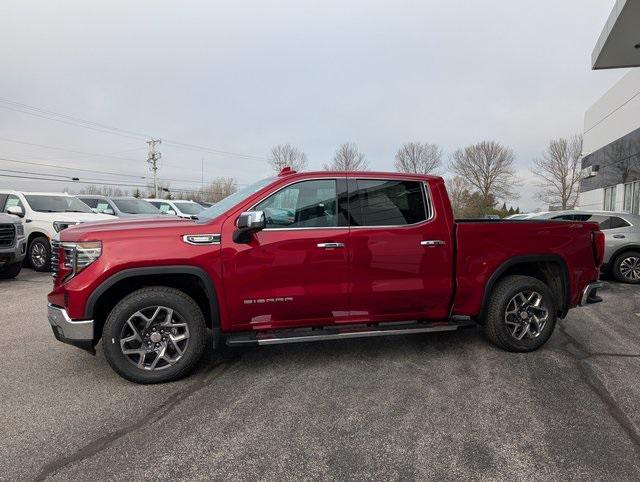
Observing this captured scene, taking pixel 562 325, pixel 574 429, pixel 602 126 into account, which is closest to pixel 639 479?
pixel 574 429

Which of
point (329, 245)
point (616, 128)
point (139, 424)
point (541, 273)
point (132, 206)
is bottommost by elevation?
point (139, 424)

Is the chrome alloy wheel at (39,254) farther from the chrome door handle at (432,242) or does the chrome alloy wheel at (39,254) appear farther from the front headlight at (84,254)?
the chrome door handle at (432,242)

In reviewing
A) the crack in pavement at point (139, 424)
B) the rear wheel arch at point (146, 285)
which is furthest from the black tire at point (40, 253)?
the crack in pavement at point (139, 424)

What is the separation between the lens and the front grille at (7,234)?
346 inches

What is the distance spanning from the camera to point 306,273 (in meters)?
4.01

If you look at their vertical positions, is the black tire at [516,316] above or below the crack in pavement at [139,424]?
above

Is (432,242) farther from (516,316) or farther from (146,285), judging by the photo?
(146,285)

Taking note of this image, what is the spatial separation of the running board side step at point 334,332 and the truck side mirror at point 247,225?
2.82 ft

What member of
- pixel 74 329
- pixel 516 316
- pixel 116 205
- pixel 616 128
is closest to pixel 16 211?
pixel 116 205

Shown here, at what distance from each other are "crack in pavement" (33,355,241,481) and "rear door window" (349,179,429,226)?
1.93 meters

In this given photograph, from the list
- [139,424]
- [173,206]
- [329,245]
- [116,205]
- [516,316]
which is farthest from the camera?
[173,206]

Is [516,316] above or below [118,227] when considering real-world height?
below

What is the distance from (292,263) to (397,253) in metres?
1.03

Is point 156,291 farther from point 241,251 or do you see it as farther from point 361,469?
point 361,469
